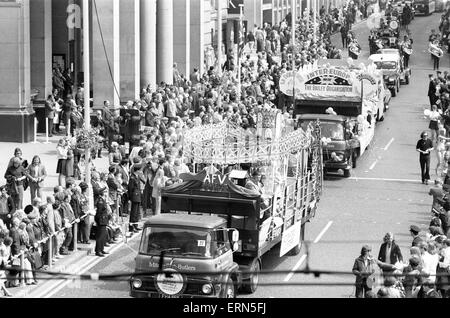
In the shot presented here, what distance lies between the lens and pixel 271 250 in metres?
26.3

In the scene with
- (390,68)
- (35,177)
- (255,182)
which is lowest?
(35,177)

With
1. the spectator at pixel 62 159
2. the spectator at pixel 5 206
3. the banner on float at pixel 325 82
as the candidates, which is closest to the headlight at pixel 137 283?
the spectator at pixel 5 206

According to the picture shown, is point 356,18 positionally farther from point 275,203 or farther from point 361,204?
point 275,203

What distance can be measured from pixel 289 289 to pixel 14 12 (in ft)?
59.2

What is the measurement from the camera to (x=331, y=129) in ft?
120

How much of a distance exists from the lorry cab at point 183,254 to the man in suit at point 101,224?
13.7ft

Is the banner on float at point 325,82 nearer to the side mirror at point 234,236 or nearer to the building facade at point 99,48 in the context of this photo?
the building facade at point 99,48

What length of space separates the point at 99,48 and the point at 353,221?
651 inches

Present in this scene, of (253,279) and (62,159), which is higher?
(62,159)

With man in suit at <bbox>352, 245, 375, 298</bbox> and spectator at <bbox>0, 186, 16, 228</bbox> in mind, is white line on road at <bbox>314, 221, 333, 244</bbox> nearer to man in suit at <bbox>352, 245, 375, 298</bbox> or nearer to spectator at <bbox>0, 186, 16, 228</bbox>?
man in suit at <bbox>352, 245, 375, 298</bbox>

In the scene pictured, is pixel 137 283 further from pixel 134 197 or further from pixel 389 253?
pixel 134 197

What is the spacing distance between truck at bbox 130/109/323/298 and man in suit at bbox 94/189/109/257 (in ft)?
6.83

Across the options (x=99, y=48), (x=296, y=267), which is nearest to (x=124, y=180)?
(x=296, y=267)

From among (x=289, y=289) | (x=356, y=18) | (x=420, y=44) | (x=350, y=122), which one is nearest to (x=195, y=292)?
(x=289, y=289)
